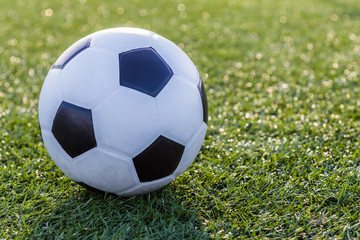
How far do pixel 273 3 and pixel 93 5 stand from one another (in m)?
3.63

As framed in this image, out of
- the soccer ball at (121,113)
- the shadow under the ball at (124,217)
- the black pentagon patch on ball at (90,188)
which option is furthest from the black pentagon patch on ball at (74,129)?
the shadow under the ball at (124,217)

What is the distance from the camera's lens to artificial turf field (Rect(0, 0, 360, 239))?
91.1 inches

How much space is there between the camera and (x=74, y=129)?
218cm

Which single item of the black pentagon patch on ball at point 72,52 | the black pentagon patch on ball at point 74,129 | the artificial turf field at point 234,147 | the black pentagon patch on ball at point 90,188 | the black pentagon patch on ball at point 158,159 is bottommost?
the artificial turf field at point 234,147

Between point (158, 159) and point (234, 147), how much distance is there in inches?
42.9

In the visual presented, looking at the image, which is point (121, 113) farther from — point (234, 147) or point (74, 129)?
point (234, 147)

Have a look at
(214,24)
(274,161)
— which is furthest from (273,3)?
(274,161)

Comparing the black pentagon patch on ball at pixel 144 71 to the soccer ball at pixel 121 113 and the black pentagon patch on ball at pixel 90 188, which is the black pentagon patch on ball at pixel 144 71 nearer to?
the soccer ball at pixel 121 113

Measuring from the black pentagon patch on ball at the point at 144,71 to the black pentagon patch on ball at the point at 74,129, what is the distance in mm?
274

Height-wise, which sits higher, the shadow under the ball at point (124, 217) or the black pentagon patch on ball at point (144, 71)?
the black pentagon patch on ball at point (144, 71)

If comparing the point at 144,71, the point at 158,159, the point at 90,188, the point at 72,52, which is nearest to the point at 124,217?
the point at 90,188

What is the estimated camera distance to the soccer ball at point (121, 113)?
2135 millimetres

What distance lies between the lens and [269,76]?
15.4 ft

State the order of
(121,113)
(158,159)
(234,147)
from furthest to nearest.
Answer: (234,147) → (158,159) → (121,113)
